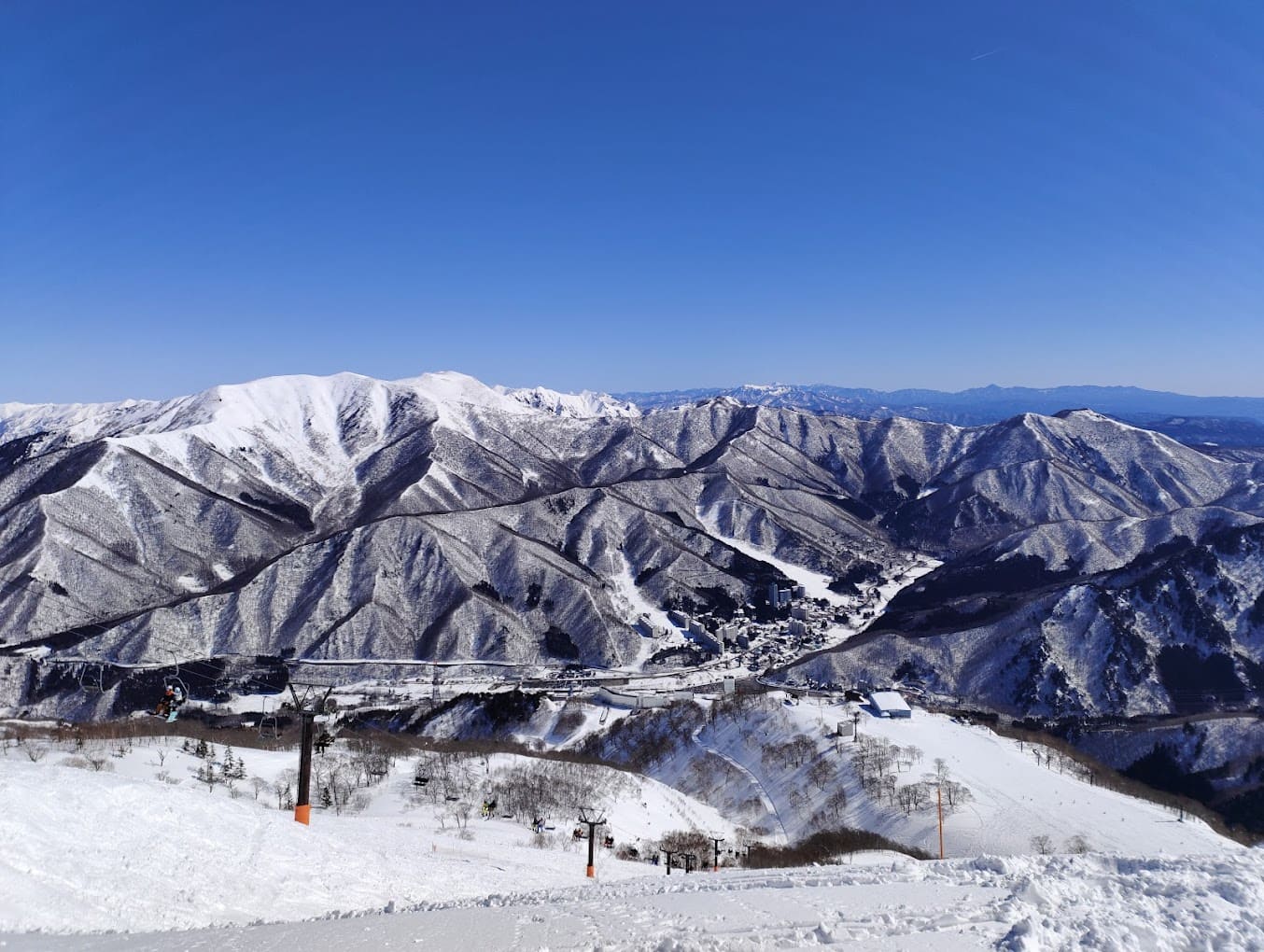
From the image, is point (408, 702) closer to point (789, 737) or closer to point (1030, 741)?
point (789, 737)

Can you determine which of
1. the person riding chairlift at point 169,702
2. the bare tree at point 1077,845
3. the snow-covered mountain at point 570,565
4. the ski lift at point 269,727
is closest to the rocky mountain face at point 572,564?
the snow-covered mountain at point 570,565

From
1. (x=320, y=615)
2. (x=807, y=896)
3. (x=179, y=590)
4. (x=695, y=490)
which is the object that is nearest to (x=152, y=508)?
(x=179, y=590)

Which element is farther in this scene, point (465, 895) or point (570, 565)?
point (570, 565)

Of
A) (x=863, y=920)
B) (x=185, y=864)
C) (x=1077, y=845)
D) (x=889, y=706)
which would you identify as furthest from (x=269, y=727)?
(x=863, y=920)

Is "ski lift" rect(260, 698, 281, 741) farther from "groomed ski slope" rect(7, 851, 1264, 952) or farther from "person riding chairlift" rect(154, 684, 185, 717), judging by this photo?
"groomed ski slope" rect(7, 851, 1264, 952)

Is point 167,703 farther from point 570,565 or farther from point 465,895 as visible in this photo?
point 570,565

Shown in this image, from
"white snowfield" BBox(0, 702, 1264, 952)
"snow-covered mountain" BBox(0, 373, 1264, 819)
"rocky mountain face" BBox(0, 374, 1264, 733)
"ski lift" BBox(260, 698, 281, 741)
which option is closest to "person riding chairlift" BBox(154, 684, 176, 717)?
"white snowfield" BBox(0, 702, 1264, 952)

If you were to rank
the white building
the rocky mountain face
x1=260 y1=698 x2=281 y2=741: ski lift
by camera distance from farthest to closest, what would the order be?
1. the rocky mountain face
2. the white building
3. x1=260 y1=698 x2=281 y2=741: ski lift
